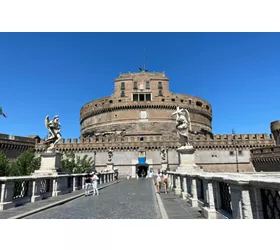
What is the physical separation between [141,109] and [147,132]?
226 inches

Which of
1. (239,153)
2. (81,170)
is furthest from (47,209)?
(239,153)

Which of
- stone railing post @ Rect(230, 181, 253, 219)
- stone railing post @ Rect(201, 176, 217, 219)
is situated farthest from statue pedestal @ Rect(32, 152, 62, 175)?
stone railing post @ Rect(230, 181, 253, 219)

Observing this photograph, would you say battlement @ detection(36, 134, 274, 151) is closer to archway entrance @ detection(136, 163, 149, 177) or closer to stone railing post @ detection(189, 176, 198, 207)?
archway entrance @ detection(136, 163, 149, 177)

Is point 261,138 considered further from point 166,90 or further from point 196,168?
point 196,168

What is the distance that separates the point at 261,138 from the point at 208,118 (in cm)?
1696

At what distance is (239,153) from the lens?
1613 inches

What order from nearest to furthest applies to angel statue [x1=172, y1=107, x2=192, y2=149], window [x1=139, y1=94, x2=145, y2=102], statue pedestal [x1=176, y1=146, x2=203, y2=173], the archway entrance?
1. statue pedestal [x1=176, y1=146, x2=203, y2=173]
2. angel statue [x1=172, y1=107, x2=192, y2=149]
3. the archway entrance
4. window [x1=139, y1=94, x2=145, y2=102]

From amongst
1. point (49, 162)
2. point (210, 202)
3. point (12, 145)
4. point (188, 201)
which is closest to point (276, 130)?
point (188, 201)

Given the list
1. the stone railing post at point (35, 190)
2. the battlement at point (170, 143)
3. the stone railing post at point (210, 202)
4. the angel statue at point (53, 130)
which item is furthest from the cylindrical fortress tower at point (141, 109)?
the stone railing post at point (210, 202)

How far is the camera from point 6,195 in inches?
280

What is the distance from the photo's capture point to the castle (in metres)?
40.8

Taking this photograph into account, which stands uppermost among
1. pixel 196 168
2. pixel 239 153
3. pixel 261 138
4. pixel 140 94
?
pixel 140 94

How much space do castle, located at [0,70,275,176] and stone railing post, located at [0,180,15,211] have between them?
3354cm

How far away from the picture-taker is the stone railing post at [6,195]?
6.97 meters
